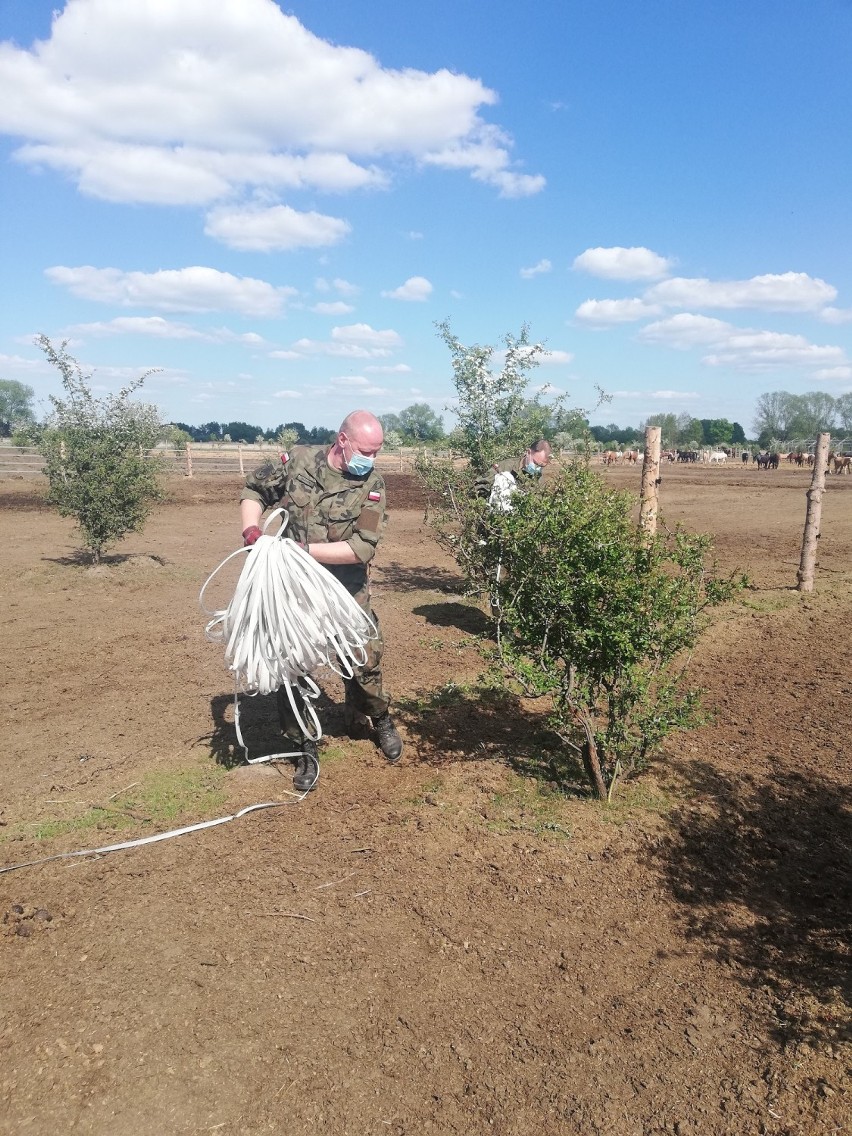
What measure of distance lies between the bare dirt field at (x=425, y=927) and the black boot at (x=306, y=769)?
0.08 meters

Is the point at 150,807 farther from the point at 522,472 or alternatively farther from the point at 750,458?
the point at 750,458

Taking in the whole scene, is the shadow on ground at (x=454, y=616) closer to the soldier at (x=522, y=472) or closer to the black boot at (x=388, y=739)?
the soldier at (x=522, y=472)

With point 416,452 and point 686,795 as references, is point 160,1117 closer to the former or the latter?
point 686,795

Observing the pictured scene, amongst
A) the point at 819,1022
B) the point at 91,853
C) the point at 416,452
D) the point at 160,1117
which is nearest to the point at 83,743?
the point at 91,853

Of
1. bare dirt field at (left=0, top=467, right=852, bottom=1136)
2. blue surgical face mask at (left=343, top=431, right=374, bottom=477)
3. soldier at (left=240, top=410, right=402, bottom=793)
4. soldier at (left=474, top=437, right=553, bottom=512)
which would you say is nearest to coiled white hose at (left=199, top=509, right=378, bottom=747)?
soldier at (left=240, top=410, right=402, bottom=793)

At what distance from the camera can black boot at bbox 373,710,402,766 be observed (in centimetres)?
482

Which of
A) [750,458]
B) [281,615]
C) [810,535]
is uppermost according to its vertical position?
[750,458]

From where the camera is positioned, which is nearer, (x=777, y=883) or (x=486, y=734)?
(x=777, y=883)

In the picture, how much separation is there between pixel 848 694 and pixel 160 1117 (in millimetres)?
5435

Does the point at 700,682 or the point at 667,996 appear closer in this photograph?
the point at 667,996

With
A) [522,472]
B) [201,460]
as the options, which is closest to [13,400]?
[201,460]

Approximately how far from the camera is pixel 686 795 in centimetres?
427

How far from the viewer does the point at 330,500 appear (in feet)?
14.8

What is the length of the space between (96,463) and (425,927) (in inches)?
409
